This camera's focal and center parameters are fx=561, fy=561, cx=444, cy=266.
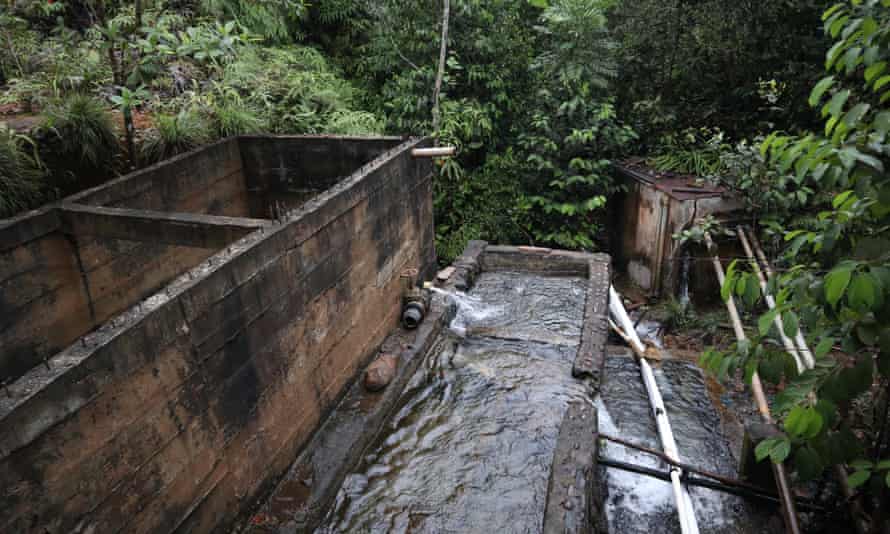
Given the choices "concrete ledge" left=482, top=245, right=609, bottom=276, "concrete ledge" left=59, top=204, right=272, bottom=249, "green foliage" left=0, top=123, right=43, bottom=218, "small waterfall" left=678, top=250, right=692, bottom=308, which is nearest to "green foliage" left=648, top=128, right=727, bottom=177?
"small waterfall" left=678, top=250, right=692, bottom=308

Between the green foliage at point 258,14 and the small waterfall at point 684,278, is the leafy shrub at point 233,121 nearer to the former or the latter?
the green foliage at point 258,14

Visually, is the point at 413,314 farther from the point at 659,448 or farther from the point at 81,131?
Result: the point at 81,131

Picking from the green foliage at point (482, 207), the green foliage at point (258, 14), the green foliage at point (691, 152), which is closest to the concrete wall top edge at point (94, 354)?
the green foliage at point (482, 207)

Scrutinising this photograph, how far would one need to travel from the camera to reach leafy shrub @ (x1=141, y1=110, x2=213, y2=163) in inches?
249

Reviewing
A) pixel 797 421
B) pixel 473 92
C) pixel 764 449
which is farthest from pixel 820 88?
pixel 473 92

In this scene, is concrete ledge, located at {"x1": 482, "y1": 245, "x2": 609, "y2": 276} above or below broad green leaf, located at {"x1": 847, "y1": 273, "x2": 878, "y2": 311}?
below

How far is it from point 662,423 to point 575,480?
177 cm

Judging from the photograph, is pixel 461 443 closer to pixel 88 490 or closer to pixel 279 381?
pixel 279 381

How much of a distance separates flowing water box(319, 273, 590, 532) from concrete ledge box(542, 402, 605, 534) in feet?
1.30

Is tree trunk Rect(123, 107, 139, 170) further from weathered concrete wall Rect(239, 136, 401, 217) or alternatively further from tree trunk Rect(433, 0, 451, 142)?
tree trunk Rect(433, 0, 451, 142)

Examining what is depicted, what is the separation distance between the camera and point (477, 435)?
536 cm

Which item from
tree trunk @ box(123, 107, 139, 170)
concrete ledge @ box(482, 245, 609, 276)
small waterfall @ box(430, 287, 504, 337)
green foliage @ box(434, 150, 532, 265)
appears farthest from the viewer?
green foliage @ box(434, 150, 532, 265)

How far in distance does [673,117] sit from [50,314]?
9.51 meters

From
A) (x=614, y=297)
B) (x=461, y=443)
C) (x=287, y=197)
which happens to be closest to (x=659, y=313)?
(x=614, y=297)
